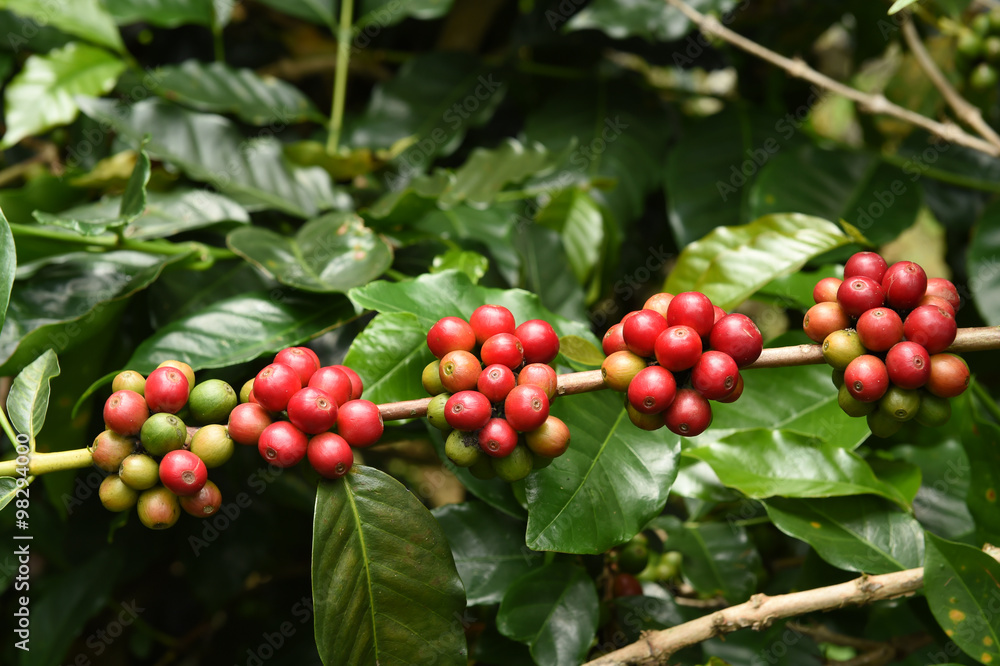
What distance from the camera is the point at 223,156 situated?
4.15ft

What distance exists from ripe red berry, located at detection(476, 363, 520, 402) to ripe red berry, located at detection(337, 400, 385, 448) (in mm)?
102

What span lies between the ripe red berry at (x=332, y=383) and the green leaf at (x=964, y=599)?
651 millimetres

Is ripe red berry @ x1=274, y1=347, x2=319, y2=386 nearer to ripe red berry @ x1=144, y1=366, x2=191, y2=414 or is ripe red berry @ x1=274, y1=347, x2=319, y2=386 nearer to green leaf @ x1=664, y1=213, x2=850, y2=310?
ripe red berry @ x1=144, y1=366, x2=191, y2=414

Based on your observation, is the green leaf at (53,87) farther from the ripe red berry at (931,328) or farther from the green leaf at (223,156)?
the ripe red berry at (931,328)

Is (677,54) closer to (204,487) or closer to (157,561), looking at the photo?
(204,487)

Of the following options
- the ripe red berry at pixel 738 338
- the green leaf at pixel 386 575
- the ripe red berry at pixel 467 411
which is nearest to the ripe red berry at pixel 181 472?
the green leaf at pixel 386 575

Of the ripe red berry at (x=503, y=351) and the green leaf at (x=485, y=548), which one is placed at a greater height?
the ripe red berry at (x=503, y=351)

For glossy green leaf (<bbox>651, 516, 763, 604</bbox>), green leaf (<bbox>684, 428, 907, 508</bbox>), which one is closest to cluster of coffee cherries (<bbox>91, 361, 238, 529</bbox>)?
green leaf (<bbox>684, 428, 907, 508</bbox>)

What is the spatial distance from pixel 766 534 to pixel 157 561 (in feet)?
4.25

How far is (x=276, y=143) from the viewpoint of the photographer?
51.6 inches

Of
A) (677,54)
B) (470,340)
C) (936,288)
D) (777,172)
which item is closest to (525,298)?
(470,340)

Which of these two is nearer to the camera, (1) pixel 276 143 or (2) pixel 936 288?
(2) pixel 936 288

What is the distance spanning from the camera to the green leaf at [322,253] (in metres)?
0.90

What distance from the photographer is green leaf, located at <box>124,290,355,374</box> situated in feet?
2.80
